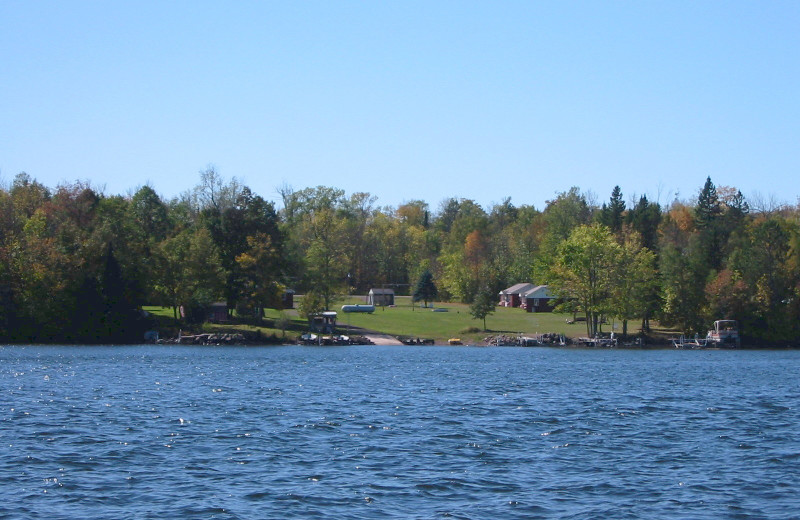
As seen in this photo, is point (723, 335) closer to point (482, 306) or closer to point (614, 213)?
point (482, 306)

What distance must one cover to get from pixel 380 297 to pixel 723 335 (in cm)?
5711

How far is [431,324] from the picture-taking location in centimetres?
10512

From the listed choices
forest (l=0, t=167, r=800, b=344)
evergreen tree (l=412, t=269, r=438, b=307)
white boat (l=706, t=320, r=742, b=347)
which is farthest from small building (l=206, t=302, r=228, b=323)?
white boat (l=706, t=320, r=742, b=347)

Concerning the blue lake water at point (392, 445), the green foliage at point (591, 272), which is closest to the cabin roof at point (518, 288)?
the green foliage at point (591, 272)

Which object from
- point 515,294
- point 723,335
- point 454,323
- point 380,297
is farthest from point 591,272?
point 380,297

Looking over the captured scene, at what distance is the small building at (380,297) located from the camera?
136 meters

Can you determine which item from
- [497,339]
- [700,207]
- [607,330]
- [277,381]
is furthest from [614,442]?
[700,207]

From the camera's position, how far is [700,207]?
129 m

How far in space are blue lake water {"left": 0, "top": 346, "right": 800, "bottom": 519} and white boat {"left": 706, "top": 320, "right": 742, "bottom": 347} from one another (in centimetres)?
4046

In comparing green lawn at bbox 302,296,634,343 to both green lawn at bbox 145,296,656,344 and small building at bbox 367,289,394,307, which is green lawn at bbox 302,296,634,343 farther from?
small building at bbox 367,289,394,307

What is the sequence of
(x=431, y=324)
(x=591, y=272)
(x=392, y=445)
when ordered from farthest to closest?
(x=431, y=324) < (x=591, y=272) < (x=392, y=445)

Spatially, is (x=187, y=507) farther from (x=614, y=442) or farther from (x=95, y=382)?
(x=95, y=382)

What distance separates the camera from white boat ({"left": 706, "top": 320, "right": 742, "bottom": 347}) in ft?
308

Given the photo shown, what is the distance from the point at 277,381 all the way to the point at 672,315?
61.6 metres
